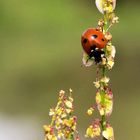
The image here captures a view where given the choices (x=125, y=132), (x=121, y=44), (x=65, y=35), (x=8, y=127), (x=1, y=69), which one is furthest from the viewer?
(x=65, y=35)

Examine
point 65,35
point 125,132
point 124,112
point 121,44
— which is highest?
point 65,35

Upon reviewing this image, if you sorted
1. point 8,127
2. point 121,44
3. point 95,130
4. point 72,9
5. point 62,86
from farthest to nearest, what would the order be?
point 72,9
point 121,44
point 62,86
point 8,127
point 95,130

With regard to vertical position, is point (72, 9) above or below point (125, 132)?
above

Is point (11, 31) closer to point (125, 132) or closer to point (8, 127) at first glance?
point (8, 127)

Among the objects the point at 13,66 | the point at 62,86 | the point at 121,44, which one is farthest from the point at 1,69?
the point at 121,44

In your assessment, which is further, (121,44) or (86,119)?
(121,44)

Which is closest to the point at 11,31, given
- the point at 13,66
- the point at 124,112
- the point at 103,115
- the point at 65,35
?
the point at 65,35
